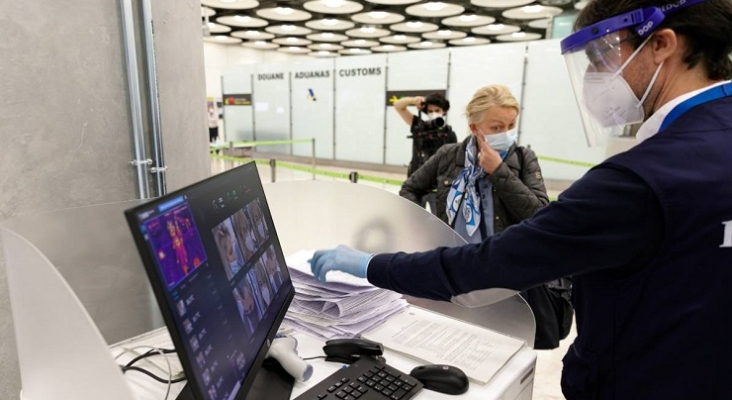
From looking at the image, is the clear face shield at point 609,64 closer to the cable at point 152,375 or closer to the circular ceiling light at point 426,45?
the cable at point 152,375

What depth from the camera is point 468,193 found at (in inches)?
84.1

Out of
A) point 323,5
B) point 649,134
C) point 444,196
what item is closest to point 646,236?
point 649,134

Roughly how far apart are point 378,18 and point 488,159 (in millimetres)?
8338

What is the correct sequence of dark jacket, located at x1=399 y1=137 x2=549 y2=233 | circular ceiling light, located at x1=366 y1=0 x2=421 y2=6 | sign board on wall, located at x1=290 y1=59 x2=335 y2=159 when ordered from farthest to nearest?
1. sign board on wall, located at x1=290 y1=59 x2=335 y2=159
2. circular ceiling light, located at x1=366 y1=0 x2=421 y2=6
3. dark jacket, located at x1=399 y1=137 x2=549 y2=233

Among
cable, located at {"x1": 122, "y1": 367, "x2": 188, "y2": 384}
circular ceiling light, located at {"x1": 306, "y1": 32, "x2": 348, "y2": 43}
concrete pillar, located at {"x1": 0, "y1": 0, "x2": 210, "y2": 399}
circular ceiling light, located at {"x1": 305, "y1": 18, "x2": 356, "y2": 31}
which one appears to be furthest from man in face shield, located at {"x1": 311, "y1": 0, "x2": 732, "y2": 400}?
circular ceiling light, located at {"x1": 306, "y1": 32, "x2": 348, "y2": 43}

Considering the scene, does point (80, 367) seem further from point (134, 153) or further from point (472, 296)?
point (134, 153)

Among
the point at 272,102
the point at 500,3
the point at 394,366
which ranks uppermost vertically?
the point at 500,3

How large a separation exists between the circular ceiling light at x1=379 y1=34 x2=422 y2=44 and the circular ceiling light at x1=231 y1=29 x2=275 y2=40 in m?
3.22

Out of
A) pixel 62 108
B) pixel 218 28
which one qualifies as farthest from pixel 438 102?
pixel 218 28

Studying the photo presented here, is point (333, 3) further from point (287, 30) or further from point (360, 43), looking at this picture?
point (360, 43)

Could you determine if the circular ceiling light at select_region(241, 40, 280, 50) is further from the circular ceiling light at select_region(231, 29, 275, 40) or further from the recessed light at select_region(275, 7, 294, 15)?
the recessed light at select_region(275, 7, 294, 15)

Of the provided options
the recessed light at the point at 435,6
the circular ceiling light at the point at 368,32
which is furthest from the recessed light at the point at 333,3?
the circular ceiling light at the point at 368,32

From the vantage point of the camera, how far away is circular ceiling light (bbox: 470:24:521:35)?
1063cm

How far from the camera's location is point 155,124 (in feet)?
6.25
